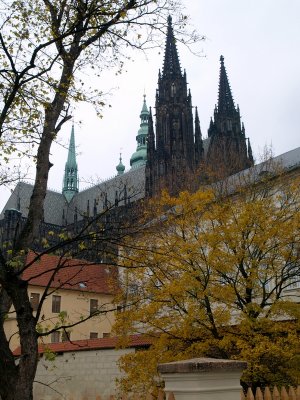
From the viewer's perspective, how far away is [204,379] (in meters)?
4.03

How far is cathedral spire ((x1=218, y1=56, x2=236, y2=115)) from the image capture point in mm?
70000

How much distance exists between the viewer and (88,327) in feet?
101

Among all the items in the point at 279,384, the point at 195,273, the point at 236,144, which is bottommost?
the point at 279,384

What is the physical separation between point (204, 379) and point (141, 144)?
306 ft

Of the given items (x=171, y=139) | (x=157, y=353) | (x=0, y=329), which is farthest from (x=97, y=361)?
(x=171, y=139)

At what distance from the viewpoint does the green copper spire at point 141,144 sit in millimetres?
93556

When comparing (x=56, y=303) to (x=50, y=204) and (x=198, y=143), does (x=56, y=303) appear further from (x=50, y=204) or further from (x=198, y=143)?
(x=50, y=204)

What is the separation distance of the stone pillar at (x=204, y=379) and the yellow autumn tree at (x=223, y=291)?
6718 mm

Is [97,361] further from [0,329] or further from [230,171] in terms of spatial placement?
[0,329]

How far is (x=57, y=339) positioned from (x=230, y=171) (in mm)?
15163

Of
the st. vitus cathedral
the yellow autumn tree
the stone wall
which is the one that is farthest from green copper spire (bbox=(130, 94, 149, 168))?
the yellow autumn tree

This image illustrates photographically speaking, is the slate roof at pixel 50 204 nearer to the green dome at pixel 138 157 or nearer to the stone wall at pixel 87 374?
the green dome at pixel 138 157

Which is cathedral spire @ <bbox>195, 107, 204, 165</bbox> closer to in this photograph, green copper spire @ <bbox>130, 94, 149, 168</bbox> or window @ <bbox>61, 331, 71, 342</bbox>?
green copper spire @ <bbox>130, 94, 149, 168</bbox>

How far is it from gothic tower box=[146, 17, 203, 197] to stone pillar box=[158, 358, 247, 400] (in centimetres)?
5141
